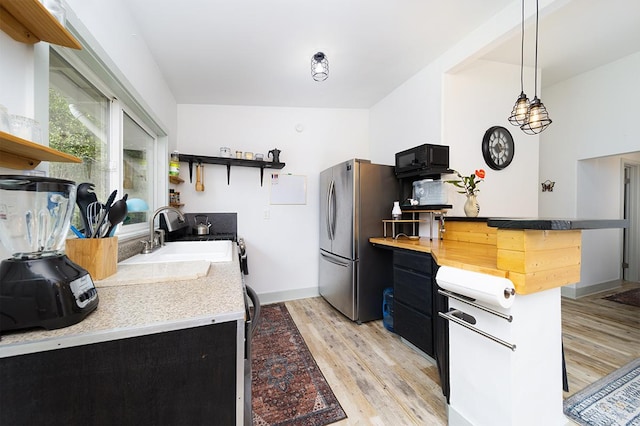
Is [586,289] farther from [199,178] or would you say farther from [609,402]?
[199,178]

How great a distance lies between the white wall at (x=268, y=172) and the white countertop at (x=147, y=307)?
81.5 inches

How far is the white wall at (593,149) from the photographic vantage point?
290 cm

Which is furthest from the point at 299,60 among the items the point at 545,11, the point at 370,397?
the point at 370,397

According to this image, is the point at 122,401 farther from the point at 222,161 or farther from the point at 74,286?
the point at 222,161

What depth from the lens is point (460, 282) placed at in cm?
119

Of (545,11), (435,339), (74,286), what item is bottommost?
(435,339)

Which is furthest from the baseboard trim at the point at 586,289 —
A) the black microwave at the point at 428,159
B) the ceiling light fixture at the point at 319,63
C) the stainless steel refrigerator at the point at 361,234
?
the ceiling light fixture at the point at 319,63

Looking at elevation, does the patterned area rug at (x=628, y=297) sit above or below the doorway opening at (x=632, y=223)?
below

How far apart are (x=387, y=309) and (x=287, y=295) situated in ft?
4.57

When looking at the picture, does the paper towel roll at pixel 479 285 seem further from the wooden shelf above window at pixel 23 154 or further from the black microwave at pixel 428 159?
the wooden shelf above window at pixel 23 154

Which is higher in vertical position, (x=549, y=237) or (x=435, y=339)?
(x=549, y=237)

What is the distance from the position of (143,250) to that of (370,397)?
176cm

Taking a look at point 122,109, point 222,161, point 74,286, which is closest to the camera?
point 74,286

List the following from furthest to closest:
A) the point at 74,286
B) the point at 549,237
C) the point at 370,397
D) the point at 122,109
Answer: the point at 122,109
the point at 370,397
the point at 549,237
the point at 74,286
